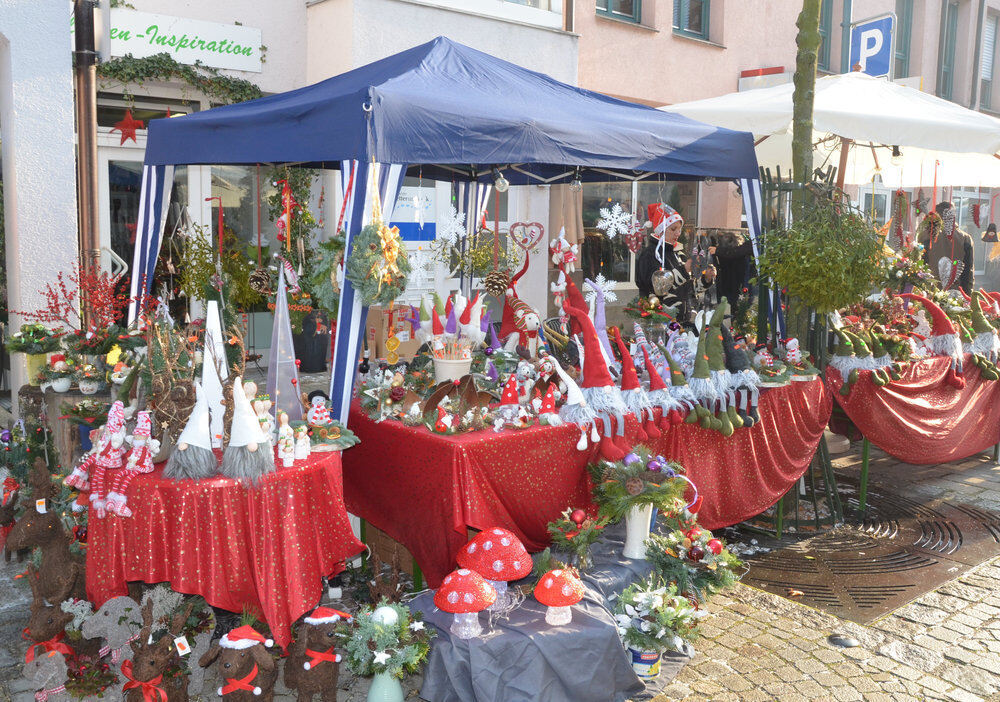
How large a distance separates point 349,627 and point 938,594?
3.31 m

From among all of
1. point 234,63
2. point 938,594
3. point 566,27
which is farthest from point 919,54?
point 938,594

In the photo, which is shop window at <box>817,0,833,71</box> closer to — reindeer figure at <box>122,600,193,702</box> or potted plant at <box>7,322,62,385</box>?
potted plant at <box>7,322,62,385</box>

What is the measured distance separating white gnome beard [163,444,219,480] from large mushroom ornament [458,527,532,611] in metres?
1.15

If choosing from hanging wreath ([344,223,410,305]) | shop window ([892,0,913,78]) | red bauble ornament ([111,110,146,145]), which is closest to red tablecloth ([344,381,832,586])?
hanging wreath ([344,223,410,305])

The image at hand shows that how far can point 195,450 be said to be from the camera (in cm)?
354

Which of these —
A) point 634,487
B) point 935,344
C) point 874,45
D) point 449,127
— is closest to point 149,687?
point 634,487

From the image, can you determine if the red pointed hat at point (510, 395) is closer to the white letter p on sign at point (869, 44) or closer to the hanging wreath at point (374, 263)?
the hanging wreath at point (374, 263)

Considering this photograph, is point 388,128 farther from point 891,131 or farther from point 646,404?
point 891,131

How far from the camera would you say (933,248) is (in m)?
9.33

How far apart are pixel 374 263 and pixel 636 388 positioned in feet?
5.17

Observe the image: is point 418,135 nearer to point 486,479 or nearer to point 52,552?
point 486,479

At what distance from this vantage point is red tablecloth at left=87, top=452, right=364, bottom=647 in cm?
350

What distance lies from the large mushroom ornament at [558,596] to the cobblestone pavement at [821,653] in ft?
1.88

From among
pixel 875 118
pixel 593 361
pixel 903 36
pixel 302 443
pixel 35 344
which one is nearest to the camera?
pixel 302 443
